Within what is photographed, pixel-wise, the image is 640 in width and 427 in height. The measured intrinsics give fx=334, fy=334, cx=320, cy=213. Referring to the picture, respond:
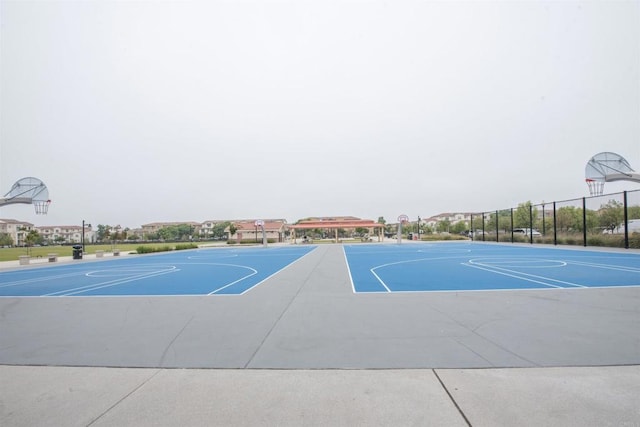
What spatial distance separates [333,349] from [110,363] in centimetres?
322

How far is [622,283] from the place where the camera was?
1041 centimetres

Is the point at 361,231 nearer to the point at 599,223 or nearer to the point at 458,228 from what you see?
the point at 458,228

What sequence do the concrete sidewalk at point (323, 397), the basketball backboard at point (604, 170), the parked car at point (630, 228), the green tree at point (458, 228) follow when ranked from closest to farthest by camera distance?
the concrete sidewalk at point (323, 397), the basketball backboard at point (604, 170), the parked car at point (630, 228), the green tree at point (458, 228)

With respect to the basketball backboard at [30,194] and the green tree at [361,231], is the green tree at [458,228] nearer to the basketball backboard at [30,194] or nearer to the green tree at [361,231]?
the green tree at [361,231]

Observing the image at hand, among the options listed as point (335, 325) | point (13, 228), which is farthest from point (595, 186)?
point (13, 228)

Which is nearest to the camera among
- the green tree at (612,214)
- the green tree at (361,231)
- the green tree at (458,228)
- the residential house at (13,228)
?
the green tree at (612,214)

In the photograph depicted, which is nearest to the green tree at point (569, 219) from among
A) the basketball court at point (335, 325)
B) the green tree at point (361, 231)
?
the basketball court at point (335, 325)

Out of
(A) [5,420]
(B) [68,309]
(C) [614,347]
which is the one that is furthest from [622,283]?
(B) [68,309]

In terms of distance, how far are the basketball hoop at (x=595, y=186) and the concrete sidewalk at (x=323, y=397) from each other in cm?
2957

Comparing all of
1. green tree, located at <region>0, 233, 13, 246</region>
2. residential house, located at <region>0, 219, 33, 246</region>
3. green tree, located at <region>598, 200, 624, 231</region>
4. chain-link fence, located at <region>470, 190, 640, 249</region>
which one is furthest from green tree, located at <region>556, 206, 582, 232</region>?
residential house, located at <region>0, 219, 33, 246</region>

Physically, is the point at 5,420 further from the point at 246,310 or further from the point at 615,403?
the point at 615,403

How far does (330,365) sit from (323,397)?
88cm

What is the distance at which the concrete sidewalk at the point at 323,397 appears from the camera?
10.5 ft

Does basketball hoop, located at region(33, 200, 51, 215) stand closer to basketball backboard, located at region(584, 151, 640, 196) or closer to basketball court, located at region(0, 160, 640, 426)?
basketball court, located at region(0, 160, 640, 426)
